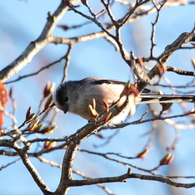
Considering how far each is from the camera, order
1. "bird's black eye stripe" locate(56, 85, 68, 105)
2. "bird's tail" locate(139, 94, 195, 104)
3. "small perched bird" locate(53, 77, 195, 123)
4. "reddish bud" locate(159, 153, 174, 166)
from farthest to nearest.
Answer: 1. "bird's black eye stripe" locate(56, 85, 68, 105)
2. "small perched bird" locate(53, 77, 195, 123)
3. "reddish bud" locate(159, 153, 174, 166)
4. "bird's tail" locate(139, 94, 195, 104)

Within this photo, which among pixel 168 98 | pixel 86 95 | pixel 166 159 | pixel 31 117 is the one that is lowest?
pixel 31 117

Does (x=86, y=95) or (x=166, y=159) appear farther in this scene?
(x=86, y=95)

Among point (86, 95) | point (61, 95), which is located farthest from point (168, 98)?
point (61, 95)

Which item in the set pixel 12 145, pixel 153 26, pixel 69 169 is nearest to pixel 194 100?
pixel 153 26

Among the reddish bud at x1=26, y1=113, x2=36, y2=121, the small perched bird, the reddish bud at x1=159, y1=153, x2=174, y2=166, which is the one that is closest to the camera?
the reddish bud at x1=26, y1=113, x2=36, y2=121

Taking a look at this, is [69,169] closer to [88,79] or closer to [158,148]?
[88,79]

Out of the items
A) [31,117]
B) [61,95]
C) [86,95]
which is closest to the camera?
[31,117]

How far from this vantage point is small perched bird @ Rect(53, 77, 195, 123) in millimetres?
4527

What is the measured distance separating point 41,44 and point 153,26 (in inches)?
84.7

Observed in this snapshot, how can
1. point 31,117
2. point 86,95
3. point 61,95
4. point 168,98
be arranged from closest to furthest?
point 31,117 < point 168,98 < point 86,95 < point 61,95

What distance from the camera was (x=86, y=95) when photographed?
470 centimetres

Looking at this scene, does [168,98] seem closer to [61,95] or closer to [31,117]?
[31,117]

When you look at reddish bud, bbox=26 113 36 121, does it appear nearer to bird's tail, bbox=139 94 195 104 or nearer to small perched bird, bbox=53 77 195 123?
bird's tail, bbox=139 94 195 104

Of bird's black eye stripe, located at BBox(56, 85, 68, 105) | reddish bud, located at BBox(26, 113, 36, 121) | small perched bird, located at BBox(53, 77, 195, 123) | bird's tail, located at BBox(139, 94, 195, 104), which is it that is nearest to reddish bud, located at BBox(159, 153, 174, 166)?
bird's tail, located at BBox(139, 94, 195, 104)
